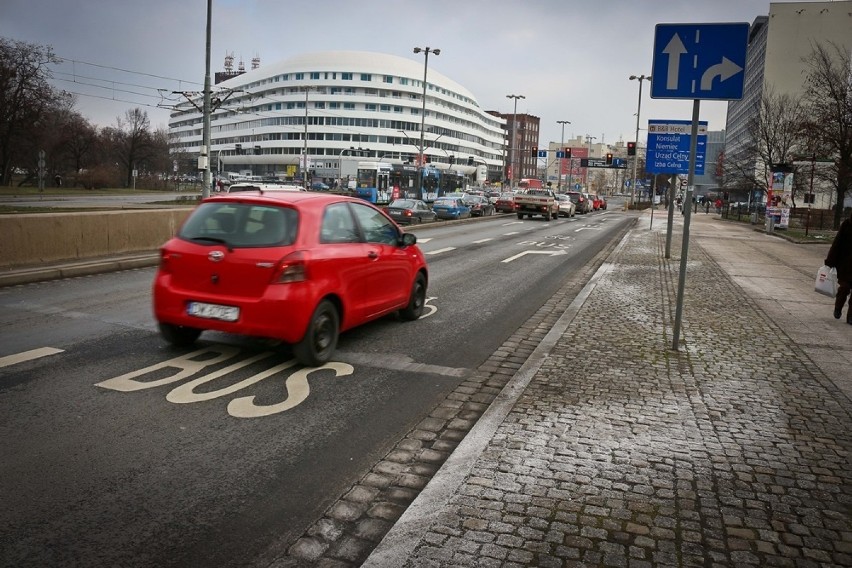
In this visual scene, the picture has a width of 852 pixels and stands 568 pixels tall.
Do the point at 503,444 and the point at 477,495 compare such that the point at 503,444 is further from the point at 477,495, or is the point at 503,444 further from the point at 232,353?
the point at 232,353

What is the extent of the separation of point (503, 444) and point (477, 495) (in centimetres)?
83

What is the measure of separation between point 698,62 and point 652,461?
4490 mm

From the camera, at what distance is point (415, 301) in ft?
29.7

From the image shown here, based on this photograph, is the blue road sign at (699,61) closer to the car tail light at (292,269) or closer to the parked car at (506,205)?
the car tail light at (292,269)

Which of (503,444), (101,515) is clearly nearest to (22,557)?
(101,515)

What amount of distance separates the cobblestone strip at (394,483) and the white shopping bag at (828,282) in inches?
286

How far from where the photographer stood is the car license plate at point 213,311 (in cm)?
616

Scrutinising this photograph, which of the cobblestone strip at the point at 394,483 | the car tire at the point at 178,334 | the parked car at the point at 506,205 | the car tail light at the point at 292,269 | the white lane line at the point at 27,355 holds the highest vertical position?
the parked car at the point at 506,205

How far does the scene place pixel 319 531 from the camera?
11.4 ft

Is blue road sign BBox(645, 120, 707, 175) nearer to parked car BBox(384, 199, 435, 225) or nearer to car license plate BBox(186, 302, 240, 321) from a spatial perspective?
parked car BBox(384, 199, 435, 225)

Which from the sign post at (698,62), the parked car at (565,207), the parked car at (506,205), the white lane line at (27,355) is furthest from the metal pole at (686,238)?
the parked car at (506,205)

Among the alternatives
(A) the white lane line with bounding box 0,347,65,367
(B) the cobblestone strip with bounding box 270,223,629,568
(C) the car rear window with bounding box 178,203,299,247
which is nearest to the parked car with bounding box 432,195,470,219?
(B) the cobblestone strip with bounding box 270,223,629,568

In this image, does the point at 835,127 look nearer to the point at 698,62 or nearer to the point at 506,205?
the point at 506,205

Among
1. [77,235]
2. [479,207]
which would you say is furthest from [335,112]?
[77,235]
